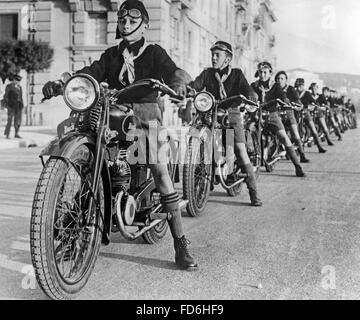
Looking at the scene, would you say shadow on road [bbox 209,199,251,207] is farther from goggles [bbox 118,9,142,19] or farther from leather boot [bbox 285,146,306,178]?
goggles [bbox 118,9,142,19]

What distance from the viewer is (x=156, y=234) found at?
457cm

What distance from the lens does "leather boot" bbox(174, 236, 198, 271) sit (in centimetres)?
380

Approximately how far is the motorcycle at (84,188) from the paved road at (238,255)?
24 cm

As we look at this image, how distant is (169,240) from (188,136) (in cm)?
112

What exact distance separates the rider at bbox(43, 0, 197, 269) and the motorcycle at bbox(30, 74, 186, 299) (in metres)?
0.10

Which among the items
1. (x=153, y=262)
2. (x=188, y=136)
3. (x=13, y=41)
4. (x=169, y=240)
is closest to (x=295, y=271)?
A: (x=153, y=262)

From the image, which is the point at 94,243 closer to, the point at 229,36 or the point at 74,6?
the point at 229,36

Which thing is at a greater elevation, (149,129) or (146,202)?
(149,129)

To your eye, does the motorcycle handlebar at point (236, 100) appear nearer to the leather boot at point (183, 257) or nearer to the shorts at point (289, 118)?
the leather boot at point (183, 257)

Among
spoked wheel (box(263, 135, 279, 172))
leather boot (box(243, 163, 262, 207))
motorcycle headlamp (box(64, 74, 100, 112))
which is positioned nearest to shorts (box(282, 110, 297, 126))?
spoked wheel (box(263, 135, 279, 172))

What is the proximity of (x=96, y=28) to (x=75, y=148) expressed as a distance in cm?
2240

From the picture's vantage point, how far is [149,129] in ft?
12.6

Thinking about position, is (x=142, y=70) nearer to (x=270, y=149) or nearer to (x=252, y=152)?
(x=252, y=152)

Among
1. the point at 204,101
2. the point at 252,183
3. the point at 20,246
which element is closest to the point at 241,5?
the point at 252,183
